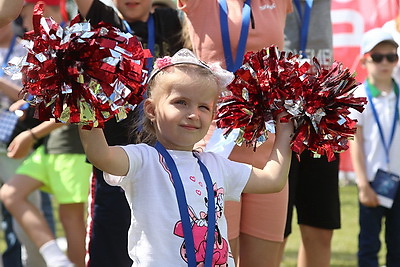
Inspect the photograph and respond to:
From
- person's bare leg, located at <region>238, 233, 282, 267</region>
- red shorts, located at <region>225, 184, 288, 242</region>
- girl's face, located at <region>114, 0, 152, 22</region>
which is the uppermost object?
girl's face, located at <region>114, 0, 152, 22</region>

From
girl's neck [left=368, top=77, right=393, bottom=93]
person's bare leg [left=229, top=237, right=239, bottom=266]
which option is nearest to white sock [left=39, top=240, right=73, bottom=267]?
person's bare leg [left=229, top=237, right=239, bottom=266]

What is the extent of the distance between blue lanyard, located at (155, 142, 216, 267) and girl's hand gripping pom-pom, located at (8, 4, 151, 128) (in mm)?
422

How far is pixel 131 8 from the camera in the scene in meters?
4.46

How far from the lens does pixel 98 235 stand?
440 centimetres

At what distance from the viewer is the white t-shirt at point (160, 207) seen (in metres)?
3.22

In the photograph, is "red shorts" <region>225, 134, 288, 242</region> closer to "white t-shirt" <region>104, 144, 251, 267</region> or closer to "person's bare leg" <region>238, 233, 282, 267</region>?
"person's bare leg" <region>238, 233, 282, 267</region>

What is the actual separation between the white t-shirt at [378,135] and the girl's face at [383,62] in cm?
13

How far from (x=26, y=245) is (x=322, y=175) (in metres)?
2.09

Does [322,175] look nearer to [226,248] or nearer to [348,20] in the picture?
[226,248]

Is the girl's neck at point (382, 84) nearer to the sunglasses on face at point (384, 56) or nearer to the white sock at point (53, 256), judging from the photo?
the sunglasses on face at point (384, 56)

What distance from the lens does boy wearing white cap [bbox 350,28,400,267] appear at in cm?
595

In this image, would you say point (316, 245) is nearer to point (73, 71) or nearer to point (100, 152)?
point (100, 152)

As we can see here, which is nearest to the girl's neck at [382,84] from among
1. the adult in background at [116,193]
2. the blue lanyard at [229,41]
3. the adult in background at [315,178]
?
the adult in background at [315,178]

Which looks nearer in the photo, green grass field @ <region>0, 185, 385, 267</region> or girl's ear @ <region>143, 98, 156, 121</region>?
girl's ear @ <region>143, 98, 156, 121</region>
